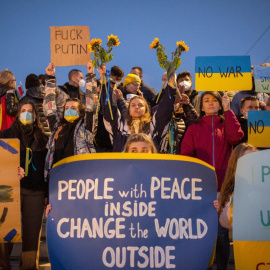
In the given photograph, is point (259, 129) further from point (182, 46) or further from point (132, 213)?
point (132, 213)

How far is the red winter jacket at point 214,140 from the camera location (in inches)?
189

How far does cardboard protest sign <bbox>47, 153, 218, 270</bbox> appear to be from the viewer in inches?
125

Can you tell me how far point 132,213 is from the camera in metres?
3.25

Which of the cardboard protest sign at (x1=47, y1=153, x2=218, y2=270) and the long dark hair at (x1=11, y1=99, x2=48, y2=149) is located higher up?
the long dark hair at (x1=11, y1=99, x2=48, y2=149)

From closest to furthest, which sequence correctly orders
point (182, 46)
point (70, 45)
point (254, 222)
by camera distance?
point (254, 222)
point (182, 46)
point (70, 45)

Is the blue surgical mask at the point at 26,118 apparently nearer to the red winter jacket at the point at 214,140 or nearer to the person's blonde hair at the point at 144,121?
the person's blonde hair at the point at 144,121

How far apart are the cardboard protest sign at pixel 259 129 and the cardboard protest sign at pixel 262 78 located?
0.89 m

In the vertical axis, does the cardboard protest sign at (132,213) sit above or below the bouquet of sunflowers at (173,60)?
below

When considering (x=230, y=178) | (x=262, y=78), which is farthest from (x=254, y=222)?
(x=262, y=78)

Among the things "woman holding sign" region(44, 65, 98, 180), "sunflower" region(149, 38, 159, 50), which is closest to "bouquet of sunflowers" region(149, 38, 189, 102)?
"sunflower" region(149, 38, 159, 50)

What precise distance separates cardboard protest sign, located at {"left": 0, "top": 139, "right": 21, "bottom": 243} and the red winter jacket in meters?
1.65

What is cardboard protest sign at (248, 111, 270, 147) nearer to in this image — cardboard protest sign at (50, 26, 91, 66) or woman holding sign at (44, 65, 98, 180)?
woman holding sign at (44, 65, 98, 180)

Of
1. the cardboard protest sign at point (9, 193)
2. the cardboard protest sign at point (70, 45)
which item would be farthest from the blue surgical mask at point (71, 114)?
the cardboard protest sign at point (9, 193)

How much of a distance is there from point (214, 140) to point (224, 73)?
3.83 ft
